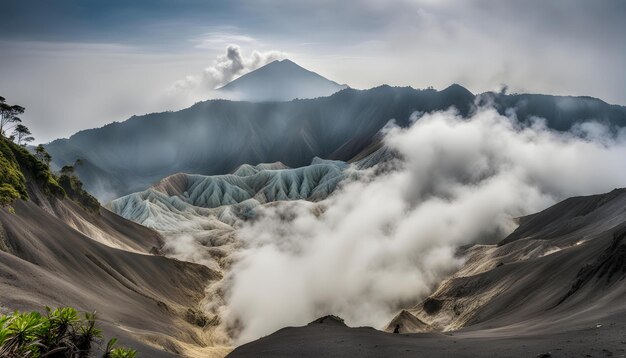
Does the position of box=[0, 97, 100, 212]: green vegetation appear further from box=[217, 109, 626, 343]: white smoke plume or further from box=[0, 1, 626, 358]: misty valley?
box=[217, 109, 626, 343]: white smoke plume

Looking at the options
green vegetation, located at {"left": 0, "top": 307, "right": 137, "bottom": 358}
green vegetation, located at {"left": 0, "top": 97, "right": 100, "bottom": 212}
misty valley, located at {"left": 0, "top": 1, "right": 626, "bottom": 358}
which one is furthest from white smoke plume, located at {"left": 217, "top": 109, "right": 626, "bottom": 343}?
green vegetation, located at {"left": 0, "top": 307, "right": 137, "bottom": 358}

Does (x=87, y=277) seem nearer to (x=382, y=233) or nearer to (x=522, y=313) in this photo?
(x=522, y=313)

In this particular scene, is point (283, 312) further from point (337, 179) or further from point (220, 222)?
point (337, 179)

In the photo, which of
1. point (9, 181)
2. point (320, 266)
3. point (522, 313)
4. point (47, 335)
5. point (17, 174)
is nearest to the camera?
point (47, 335)

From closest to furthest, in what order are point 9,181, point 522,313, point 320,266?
point 522,313 → point 9,181 → point 320,266

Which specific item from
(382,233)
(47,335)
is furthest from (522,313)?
(382,233)

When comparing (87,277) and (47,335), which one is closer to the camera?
(47,335)
